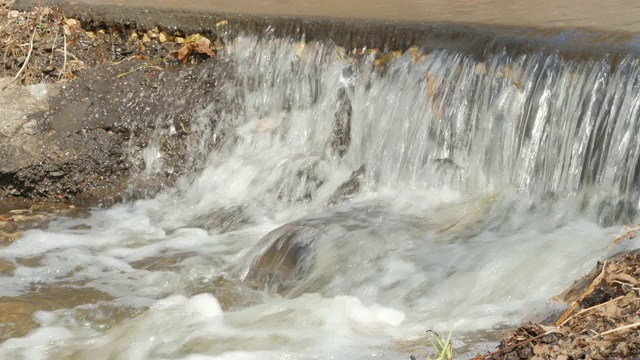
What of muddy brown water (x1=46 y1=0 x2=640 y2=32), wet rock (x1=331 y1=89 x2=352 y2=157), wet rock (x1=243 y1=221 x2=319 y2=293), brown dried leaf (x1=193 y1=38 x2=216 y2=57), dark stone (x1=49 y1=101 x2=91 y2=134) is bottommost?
wet rock (x1=243 y1=221 x2=319 y2=293)

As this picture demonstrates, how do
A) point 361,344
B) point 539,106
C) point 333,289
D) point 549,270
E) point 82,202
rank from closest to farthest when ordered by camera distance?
point 361,344, point 549,270, point 333,289, point 539,106, point 82,202

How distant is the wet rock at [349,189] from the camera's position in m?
5.82

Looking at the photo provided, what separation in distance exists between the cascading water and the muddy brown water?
421 mm

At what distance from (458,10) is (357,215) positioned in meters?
1.95

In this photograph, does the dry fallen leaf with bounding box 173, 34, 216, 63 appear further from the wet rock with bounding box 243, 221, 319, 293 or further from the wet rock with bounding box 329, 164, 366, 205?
the wet rock with bounding box 243, 221, 319, 293

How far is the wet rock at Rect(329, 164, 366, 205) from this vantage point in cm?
582

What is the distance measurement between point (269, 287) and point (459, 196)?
134 centimetres

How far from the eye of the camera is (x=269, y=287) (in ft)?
15.5

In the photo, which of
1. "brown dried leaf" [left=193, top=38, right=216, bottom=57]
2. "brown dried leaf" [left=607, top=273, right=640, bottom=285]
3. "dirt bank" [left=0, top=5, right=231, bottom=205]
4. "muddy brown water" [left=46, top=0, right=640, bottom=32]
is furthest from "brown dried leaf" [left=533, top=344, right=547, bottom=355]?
"brown dried leaf" [left=193, top=38, right=216, bottom=57]

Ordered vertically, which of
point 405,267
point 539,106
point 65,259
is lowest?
point 65,259

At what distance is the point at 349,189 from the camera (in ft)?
19.3

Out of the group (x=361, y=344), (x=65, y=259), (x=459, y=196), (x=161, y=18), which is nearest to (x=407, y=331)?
(x=361, y=344)

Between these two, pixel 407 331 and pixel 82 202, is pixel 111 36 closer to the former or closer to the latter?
pixel 82 202

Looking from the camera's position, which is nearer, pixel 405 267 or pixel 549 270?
pixel 549 270
